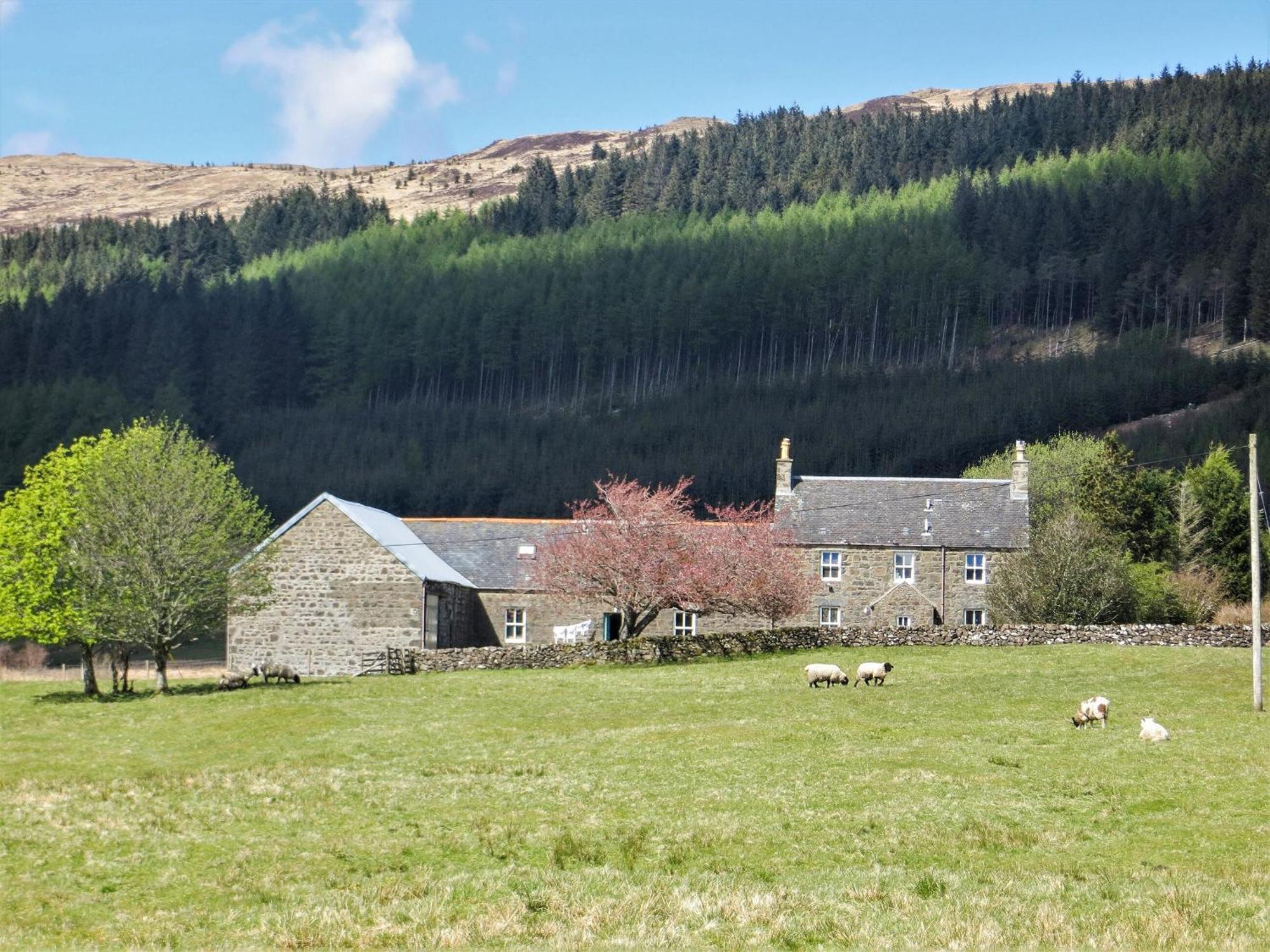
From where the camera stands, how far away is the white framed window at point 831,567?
223ft

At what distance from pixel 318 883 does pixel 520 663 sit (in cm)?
3403

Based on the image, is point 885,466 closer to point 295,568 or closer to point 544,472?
point 544,472

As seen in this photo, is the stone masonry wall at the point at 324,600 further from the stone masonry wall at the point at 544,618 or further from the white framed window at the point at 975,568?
the white framed window at the point at 975,568

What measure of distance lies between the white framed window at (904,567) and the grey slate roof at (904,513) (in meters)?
0.45

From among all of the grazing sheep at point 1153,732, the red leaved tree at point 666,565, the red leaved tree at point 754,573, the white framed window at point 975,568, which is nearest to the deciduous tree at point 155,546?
the red leaved tree at point 666,565

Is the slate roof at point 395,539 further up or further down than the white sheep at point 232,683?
further up

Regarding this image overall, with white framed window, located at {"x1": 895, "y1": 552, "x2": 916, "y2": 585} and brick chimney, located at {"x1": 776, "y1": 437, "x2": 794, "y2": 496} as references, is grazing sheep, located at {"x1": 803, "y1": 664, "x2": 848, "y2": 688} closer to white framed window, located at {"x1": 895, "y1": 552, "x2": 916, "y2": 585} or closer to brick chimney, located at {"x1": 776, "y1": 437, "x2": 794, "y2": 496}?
white framed window, located at {"x1": 895, "y1": 552, "x2": 916, "y2": 585}

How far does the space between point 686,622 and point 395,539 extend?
13823mm

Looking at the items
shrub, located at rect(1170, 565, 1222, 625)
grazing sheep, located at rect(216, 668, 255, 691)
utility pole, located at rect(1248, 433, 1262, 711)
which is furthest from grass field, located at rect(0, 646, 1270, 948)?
shrub, located at rect(1170, 565, 1222, 625)

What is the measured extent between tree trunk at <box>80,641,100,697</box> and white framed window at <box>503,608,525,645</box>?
66.0ft

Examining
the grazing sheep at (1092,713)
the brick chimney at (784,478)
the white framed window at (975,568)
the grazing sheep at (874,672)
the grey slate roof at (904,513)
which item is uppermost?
the brick chimney at (784,478)

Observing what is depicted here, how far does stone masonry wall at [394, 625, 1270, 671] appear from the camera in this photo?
53.1 meters

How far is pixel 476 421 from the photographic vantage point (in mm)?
180750

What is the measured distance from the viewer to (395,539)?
64.8 metres
